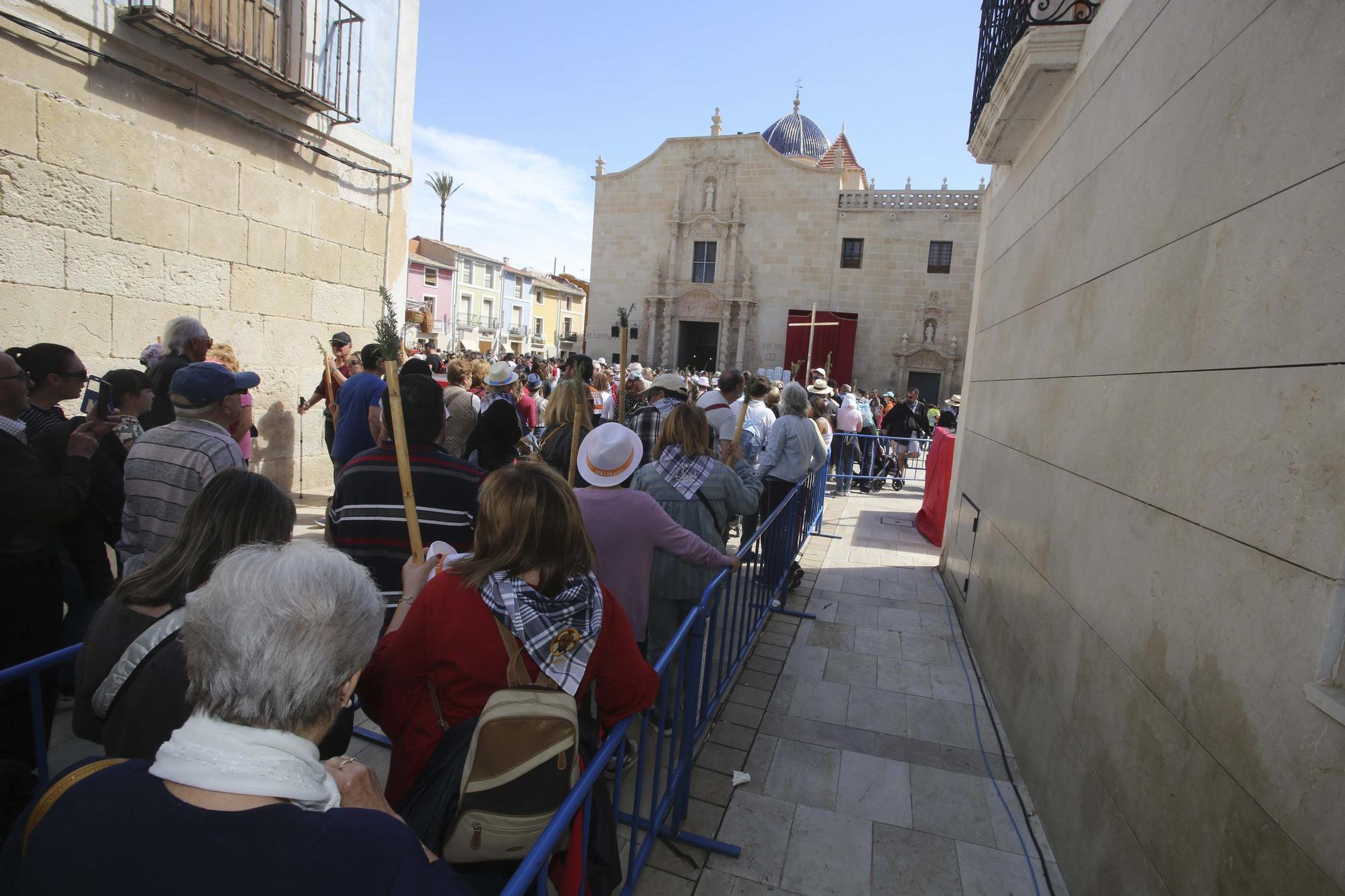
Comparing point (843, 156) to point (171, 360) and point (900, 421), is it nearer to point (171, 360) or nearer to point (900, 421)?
point (900, 421)

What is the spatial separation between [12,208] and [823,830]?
6.55 metres

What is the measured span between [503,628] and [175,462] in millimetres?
1787

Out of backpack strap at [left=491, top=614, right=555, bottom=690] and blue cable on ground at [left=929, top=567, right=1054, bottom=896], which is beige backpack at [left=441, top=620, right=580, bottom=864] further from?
blue cable on ground at [left=929, top=567, right=1054, bottom=896]

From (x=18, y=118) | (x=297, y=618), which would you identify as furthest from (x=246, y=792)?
(x=18, y=118)

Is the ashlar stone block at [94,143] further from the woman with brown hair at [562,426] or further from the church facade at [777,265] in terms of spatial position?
the church facade at [777,265]

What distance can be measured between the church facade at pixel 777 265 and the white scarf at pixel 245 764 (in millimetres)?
29422

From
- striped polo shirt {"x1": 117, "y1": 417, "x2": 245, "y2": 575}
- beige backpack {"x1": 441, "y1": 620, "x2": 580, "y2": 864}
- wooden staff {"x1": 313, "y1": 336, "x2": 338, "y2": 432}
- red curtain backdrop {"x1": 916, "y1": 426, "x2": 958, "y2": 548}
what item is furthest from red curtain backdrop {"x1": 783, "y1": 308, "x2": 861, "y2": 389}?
beige backpack {"x1": 441, "y1": 620, "x2": 580, "y2": 864}

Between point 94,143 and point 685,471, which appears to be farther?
point 94,143

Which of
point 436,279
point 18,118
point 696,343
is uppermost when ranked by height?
point 436,279

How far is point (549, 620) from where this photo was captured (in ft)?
5.90

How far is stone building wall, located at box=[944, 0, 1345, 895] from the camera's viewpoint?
1.63 m

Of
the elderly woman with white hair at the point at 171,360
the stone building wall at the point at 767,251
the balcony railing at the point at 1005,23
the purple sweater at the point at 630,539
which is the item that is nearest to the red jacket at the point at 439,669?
the purple sweater at the point at 630,539

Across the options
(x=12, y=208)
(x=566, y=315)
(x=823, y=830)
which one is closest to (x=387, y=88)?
(x=12, y=208)

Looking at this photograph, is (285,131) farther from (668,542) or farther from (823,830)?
(823,830)
